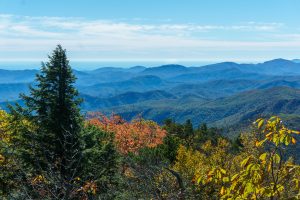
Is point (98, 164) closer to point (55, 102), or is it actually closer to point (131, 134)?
point (55, 102)

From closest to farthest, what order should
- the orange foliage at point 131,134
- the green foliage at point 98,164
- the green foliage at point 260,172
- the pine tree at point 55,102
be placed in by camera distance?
the green foliage at point 260,172, the green foliage at point 98,164, the pine tree at point 55,102, the orange foliage at point 131,134

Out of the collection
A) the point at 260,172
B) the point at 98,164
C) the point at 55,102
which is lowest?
the point at 98,164

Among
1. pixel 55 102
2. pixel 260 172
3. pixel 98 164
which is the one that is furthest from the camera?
pixel 98 164

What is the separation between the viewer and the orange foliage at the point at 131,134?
2322 inches

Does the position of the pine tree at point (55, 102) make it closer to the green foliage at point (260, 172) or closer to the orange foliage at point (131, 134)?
the orange foliage at point (131, 134)

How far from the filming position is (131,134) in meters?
64.5

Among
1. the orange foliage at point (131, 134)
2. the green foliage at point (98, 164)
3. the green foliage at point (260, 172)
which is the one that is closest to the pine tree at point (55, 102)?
the green foliage at point (98, 164)

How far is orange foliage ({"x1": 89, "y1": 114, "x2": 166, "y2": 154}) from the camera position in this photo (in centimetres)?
5897

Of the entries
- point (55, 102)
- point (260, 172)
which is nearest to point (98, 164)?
point (55, 102)

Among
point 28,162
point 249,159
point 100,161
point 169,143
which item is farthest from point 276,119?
point 169,143

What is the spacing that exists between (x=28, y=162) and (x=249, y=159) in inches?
916

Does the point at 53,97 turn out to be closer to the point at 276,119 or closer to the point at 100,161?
the point at 100,161

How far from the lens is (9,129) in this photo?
30.2 metres

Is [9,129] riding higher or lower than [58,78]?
lower
